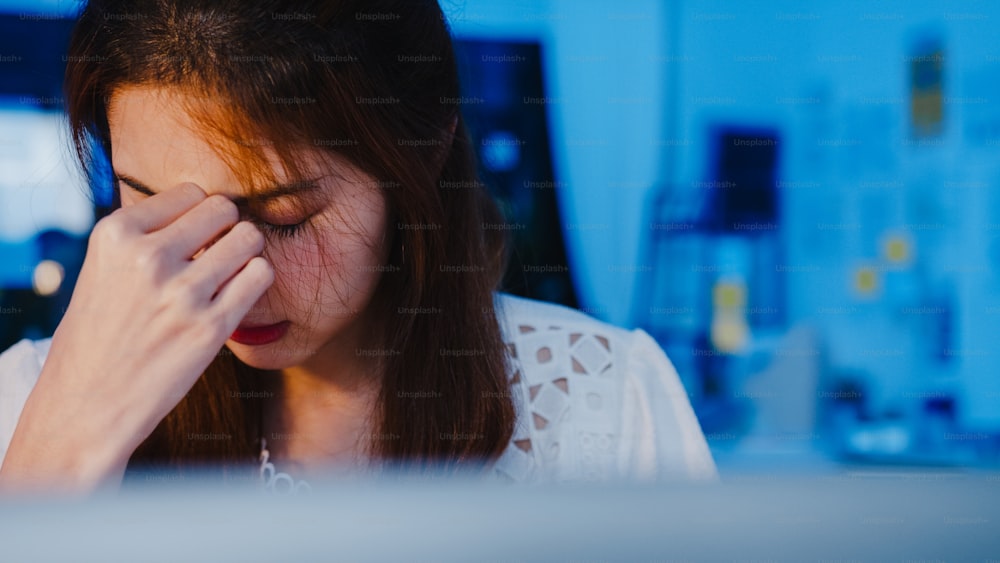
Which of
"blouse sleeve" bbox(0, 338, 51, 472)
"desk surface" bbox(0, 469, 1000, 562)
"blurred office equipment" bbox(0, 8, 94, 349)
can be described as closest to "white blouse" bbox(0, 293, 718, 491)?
"blouse sleeve" bbox(0, 338, 51, 472)

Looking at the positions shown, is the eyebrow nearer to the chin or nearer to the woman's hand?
the woman's hand

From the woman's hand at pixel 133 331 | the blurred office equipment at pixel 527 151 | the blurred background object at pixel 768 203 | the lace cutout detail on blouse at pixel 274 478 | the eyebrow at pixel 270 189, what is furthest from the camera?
the blurred background object at pixel 768 203

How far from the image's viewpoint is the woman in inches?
28.1

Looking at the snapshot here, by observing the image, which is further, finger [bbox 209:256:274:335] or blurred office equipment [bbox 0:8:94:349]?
blurred office equipment [bbox 0:8:94:349]

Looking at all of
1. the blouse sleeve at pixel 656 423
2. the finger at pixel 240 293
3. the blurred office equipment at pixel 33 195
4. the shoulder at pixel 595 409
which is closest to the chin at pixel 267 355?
the finger at pixel 240 293

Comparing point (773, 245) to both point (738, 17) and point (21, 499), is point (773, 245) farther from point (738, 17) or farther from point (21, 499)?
point (21, 499)

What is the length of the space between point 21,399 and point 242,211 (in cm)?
51

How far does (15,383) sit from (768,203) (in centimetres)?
223

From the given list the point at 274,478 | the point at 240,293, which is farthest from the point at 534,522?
the point at 274,478

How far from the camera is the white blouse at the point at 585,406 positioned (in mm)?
1026

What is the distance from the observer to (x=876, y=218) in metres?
2.59

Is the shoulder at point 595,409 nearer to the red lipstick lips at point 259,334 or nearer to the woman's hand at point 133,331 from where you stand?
the red lipstick lips at point 259,334

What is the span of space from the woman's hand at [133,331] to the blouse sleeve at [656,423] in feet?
1.82

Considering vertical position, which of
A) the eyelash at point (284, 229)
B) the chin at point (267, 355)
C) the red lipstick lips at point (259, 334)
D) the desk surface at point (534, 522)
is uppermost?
the eyelash at point (284, 229)
